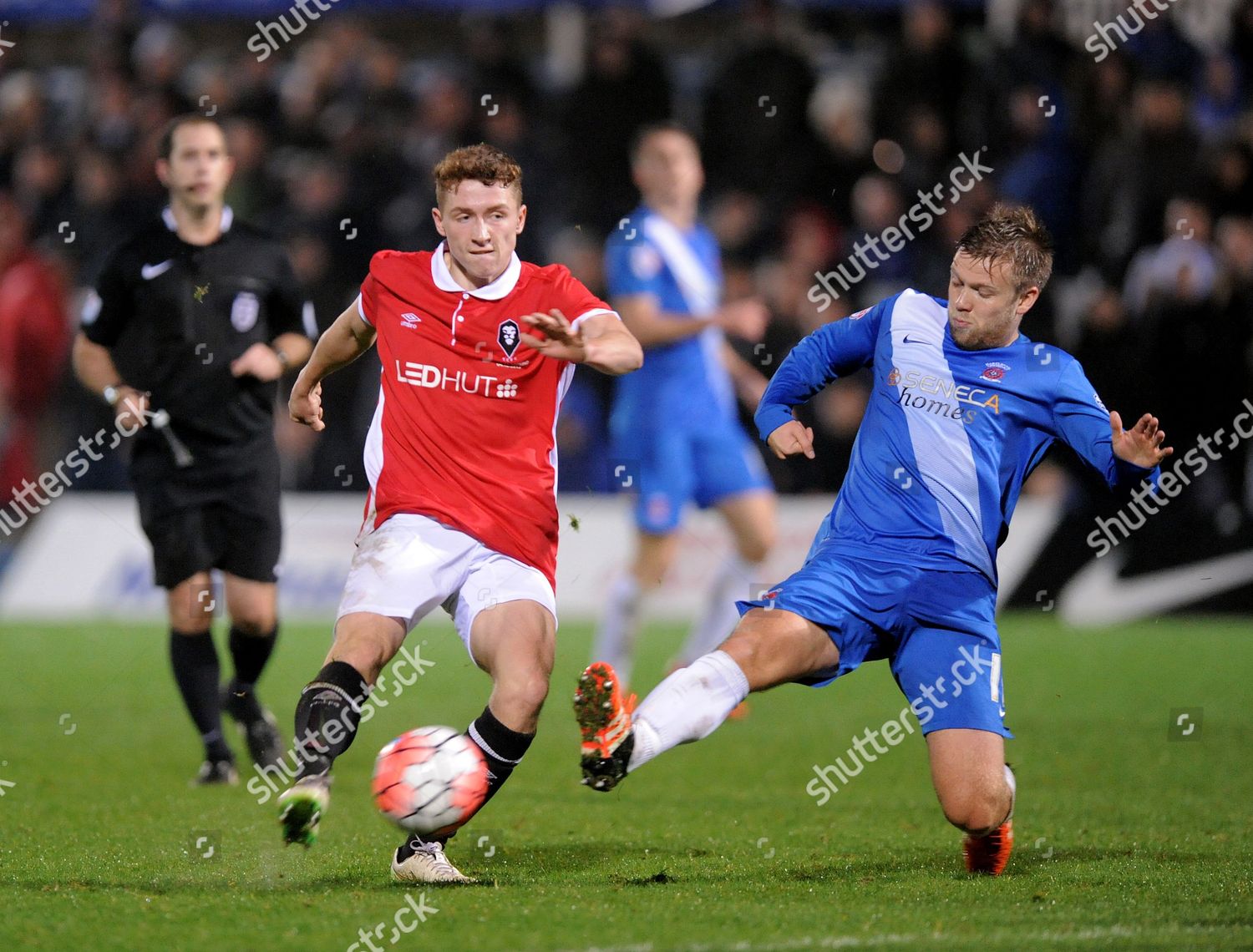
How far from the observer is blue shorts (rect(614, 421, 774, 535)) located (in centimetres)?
998

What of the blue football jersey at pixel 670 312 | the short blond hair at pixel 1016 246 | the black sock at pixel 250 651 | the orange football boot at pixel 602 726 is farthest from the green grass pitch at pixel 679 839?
the short blond hair at pixel 1016 246

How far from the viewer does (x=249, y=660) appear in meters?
8.11

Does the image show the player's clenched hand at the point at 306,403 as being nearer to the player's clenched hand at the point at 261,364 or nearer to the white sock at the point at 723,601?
the player's clenched hand at the point at 261,364

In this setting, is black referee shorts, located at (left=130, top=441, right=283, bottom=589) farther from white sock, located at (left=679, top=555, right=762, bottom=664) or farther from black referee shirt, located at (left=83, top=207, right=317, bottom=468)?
white sock, located at (left=679, top=555, right=762, bottom=664)

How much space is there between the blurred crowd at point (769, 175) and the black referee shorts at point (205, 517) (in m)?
6.53

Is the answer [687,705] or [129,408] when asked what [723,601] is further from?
[687,705]

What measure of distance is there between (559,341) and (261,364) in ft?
9.71

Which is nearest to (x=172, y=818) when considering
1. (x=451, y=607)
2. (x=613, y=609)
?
(x=451, y=607)

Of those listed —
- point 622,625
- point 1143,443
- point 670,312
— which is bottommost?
point 622,625

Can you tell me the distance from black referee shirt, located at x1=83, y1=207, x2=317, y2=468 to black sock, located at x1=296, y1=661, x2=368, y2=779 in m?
3.03

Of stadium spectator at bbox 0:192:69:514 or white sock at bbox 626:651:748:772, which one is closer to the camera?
white sock at bbox 626:651:748:772

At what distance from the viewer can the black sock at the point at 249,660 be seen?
803cm

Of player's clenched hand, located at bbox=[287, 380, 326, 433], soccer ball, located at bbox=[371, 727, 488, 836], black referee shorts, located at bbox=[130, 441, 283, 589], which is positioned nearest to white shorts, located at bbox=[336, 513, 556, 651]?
soccer ball, located at bbox=[371, 727, 488, 836]

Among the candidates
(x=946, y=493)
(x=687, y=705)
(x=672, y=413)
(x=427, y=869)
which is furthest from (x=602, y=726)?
(x=672, y=413)
